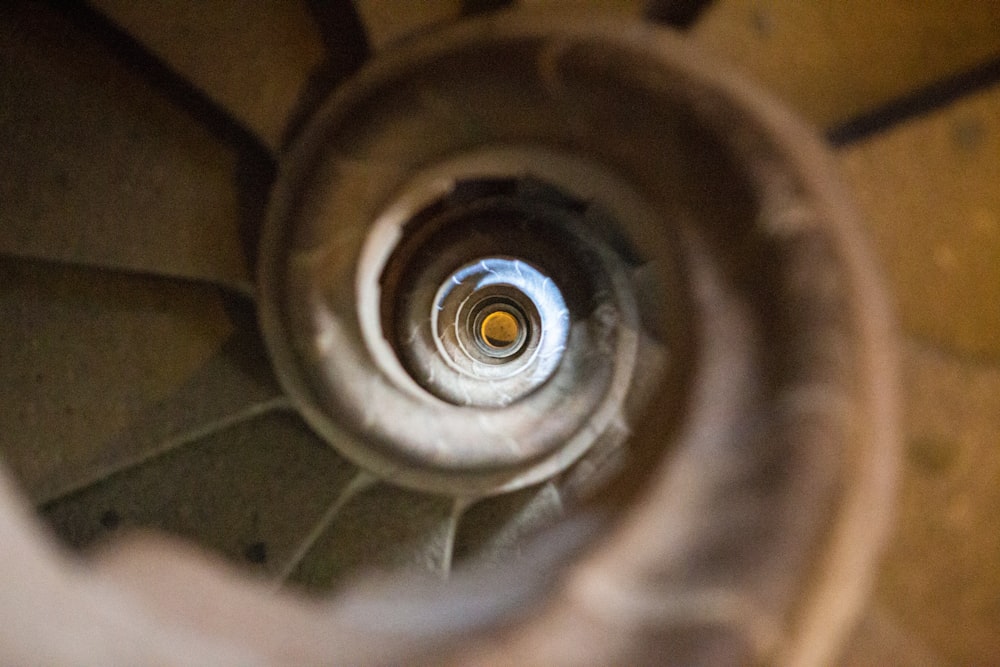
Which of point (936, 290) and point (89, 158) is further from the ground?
point (89, 158)

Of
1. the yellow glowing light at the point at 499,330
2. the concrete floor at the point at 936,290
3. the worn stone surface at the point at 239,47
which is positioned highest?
the yellow glowing light at the point at 499,330

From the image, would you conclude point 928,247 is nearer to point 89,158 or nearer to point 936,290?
point 936,290

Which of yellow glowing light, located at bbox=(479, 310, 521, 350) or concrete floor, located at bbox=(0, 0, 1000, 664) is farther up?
yellow glowing light, located at bbox=(479, 310, 521, 350)

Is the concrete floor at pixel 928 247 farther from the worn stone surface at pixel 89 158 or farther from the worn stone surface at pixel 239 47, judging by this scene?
the worn stone surface at pixel 89 158

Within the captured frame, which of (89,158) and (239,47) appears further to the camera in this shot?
(89,158)

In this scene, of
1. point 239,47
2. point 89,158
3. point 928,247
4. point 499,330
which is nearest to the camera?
point 928,247

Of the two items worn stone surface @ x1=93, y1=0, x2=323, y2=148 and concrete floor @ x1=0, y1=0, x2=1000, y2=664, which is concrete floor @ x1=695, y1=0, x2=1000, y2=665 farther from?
worn stone surface @ x1=93, y1=0, x2=323, y2=148

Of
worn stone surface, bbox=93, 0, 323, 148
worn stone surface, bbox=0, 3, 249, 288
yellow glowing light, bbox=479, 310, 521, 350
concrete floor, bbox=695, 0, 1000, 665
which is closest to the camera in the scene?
concrete floor, bbox=695, 0, 1000, 665

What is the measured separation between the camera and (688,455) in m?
1.38

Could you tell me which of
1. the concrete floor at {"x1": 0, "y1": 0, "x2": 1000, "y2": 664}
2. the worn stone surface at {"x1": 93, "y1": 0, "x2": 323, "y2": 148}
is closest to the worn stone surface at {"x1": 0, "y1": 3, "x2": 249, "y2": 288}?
the worn stone surface at {"x1": 93, "y1": 0, "x2": 323, "y2": 148}

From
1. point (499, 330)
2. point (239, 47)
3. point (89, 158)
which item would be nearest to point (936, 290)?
point (239, 47)

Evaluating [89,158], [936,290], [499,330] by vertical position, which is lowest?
[936,290]

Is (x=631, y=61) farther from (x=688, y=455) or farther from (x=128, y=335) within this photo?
(x=128, y=335)

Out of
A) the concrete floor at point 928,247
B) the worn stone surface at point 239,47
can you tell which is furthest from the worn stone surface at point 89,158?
the concrete floor at point 928,247
